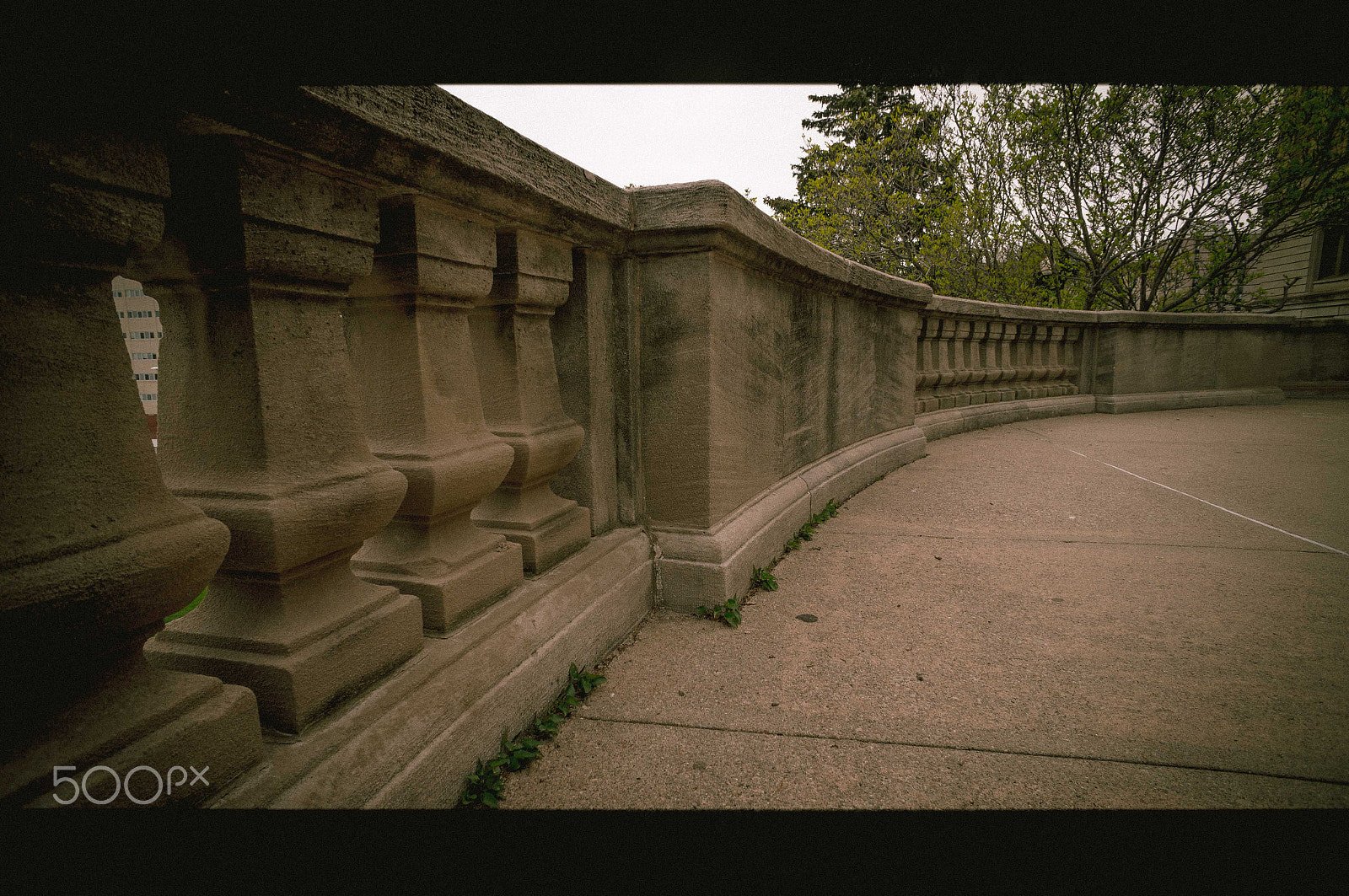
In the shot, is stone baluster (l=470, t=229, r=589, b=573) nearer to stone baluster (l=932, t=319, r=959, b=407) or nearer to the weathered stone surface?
the weathered stone surface

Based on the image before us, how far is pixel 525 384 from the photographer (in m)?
1.84

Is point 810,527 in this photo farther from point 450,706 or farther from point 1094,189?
point 1094,189

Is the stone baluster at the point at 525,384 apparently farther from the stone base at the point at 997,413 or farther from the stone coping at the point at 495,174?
the stone base at the point at 997,413

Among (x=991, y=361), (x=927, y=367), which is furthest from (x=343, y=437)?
(x=991, y=361)

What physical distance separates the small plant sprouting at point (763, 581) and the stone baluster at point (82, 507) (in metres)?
1.80

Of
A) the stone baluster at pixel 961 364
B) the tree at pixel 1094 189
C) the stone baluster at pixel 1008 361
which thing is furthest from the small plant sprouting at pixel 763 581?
the tree at pixel 1094 189

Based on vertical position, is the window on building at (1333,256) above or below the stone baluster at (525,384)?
above

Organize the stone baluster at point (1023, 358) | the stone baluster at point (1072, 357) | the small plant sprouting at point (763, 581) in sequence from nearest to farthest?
the small plant sprouting at point (763, 581)
the stone baluster at point (1023, 358)
the stone baluster at point (1072, 357)

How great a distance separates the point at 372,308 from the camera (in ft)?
4.64

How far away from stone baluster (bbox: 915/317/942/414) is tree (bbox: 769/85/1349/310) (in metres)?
6.70

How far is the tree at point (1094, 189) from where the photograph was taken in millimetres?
10617

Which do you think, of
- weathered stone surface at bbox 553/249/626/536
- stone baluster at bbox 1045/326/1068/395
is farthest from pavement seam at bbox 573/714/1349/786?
stone baluster at bbox 1045/326/1068/395

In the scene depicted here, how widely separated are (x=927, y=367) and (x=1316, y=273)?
742 inches

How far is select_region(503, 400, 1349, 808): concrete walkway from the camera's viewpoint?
1356 mm
